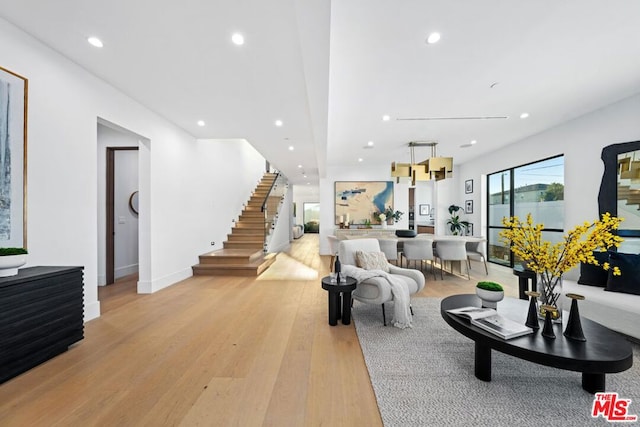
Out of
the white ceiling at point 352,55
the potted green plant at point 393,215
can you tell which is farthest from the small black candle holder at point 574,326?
the potted green plant at point 393,215

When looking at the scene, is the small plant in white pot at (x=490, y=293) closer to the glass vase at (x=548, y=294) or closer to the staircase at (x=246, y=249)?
the glass vase at (x=548, y=294)

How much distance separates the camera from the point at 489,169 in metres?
6.77

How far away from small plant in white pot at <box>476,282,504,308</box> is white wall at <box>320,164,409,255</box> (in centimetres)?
608

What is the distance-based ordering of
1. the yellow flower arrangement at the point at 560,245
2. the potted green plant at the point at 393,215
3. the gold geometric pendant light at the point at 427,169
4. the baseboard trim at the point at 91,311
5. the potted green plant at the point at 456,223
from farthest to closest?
the potted green plant at the point at 393,215 → the potted green plant at the point at 456,223 → the gold geometric pendant light at the point at 427,169 → the baseboard trim at the point at 91,311 → the yellow flower arrangement at the point at 560,245

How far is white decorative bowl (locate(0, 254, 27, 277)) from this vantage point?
196 cm

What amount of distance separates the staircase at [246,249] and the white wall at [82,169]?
543 mm

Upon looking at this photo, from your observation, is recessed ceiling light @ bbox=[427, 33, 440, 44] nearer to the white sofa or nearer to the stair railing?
the white sofa

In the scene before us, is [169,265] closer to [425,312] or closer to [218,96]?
[218,96]

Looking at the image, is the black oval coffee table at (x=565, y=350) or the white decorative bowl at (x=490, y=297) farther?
the white decorative bowl at (x=490, y=297)

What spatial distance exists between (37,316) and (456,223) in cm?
836

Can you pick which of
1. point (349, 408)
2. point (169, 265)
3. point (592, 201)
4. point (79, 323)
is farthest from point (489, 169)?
point (79, 323)

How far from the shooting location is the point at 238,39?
8.07 ft

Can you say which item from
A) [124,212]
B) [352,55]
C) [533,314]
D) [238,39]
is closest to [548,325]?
[533,314]

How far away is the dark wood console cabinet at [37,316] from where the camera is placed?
6.31 feet
